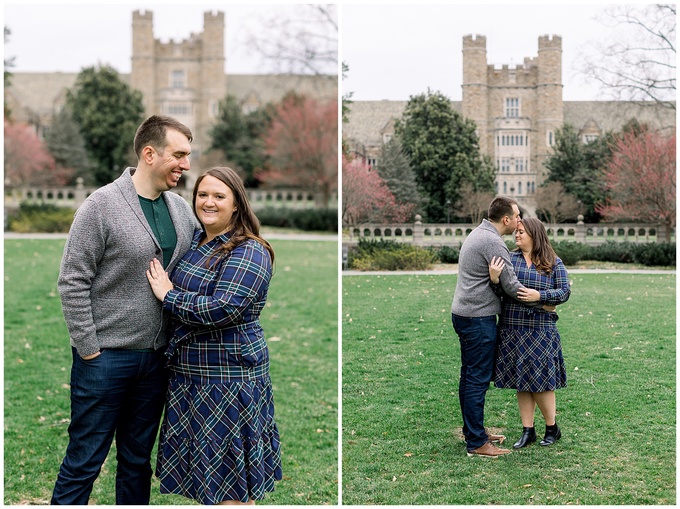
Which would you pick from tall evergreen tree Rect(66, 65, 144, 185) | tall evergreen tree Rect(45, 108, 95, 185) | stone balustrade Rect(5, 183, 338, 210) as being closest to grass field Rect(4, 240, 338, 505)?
Answer: stone balustrade Rect(5, 183, 338, 210)

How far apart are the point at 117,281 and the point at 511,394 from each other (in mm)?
2531

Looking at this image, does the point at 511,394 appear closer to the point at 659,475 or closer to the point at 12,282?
the point at 659,475

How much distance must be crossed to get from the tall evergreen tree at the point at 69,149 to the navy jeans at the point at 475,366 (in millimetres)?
26164

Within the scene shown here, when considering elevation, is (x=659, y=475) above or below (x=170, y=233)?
below

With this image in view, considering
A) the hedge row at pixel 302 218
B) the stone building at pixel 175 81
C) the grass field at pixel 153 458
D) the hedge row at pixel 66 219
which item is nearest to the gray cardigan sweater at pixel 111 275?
the grass field at pixel 153 458

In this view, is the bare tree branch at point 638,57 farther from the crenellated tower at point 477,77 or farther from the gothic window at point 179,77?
the gothic window at point 179,77

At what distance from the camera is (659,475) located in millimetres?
3873

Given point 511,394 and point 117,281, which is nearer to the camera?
point 117,281

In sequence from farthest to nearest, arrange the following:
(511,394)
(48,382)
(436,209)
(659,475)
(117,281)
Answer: (48,382), (436,209), (511,394), (659,475), (117,281)

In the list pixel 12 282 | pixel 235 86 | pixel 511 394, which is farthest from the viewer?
pixel 235 86

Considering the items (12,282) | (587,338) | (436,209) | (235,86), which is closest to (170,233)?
(436,209)

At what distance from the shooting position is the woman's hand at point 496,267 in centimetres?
370

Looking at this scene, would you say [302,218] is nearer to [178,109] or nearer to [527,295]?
[527,295]

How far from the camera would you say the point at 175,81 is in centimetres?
3766
